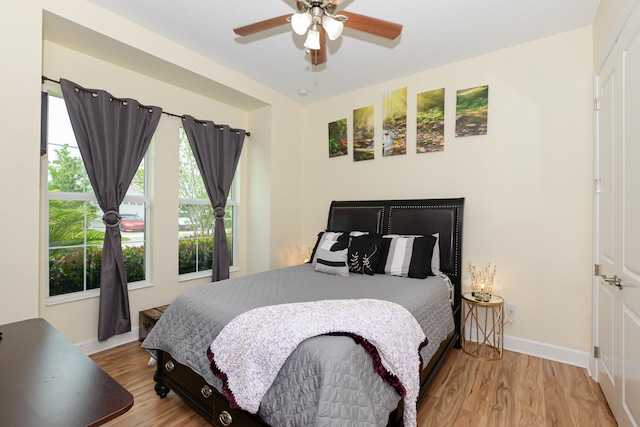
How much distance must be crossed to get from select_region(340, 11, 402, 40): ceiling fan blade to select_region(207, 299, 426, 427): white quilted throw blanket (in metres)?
1.66

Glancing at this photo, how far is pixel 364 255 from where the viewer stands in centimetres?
283

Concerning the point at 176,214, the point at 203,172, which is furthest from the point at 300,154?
the point at 176,214

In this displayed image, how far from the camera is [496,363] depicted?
2611 millimetres

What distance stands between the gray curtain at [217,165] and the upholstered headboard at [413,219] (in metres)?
1.31

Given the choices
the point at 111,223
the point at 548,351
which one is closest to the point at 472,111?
the point at 548,351

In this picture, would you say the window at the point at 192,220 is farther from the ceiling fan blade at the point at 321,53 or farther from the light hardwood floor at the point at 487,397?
the ceiling fan blade at the point at 321,53

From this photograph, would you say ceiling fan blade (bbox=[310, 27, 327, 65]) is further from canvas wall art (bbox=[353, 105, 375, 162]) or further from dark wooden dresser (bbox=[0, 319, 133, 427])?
dark wooden dresser (bbox=[0, 319, 133, 427])

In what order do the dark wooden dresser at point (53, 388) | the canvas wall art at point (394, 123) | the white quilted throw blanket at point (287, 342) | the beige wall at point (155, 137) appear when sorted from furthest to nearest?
1. the canvas wall art at point (394, 123)
2. the beige wall at point (155, 137)
3. the white quilted throw blanket at point (287, 342)
4. the dark wooden dresser at point (53, 388)

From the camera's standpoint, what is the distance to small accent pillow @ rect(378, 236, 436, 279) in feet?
8.87

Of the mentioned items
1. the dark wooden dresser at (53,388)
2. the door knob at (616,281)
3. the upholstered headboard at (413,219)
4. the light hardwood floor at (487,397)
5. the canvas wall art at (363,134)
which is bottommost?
the light hardwood floor at (487,397)

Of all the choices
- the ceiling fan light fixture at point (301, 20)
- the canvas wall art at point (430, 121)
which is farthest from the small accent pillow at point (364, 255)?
the ceiling fan light fixture at point (301, 20)

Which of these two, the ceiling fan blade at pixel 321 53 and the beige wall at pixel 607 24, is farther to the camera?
the ceiling fan blade at pixel 321 53

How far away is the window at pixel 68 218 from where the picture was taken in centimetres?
262

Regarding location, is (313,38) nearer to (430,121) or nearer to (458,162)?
(430,121)
